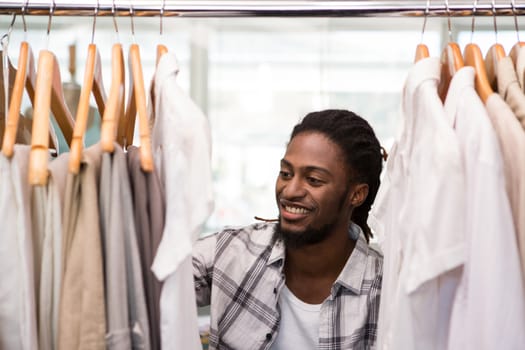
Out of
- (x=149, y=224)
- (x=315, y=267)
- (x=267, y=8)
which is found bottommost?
(x=315, y=267)

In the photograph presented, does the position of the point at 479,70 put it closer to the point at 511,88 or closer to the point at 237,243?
the point at 511,88

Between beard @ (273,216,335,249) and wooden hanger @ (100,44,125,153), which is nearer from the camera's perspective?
wooden hanger @ (100,44,125,153)

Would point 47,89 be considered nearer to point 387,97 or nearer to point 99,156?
point 99,156

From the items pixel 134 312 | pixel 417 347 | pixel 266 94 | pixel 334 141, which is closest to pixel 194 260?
pixel 334 141

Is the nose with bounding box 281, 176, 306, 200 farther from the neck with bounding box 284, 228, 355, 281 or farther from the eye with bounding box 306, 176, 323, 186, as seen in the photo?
the neck with bounding box 284, 228, 355, 281

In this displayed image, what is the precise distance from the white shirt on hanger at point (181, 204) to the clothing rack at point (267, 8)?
22cm

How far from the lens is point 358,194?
4.83 feet

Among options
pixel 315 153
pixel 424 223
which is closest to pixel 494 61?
pixel 424 223

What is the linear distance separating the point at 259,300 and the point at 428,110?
2.23 ft

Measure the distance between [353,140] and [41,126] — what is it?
820mm

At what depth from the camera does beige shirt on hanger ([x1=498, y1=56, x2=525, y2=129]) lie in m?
0.86

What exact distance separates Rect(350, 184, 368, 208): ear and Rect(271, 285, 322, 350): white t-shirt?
0.94 feet

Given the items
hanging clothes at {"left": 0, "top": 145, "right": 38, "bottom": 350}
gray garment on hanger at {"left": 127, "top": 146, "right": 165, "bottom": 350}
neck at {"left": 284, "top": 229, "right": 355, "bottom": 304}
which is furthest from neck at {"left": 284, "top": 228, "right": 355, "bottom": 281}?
hanging clothes at {"left": 0, "top": 145, "right": 38, "bottom": 350}

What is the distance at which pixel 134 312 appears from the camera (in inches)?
33.6
